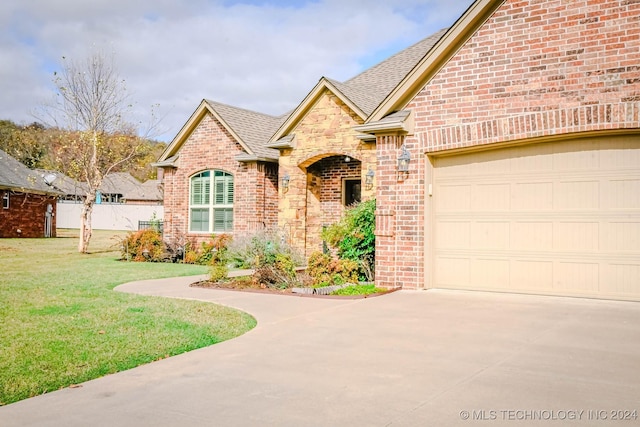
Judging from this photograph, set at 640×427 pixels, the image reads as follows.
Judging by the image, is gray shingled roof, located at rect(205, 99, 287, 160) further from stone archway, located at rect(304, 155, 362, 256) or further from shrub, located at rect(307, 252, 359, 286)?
shrub, located at rect(307, 252, 359, 286)

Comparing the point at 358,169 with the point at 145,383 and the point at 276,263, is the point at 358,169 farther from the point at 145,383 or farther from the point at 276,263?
the point at 145,383

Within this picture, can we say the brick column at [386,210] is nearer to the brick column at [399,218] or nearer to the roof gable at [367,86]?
the brick column at [399,218]

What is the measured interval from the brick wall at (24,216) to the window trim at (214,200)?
1769 cm

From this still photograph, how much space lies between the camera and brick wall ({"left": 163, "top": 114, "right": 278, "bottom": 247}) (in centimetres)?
1850

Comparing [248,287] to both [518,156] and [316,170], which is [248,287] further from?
[316,170]

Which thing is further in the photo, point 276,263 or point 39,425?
point 276,263

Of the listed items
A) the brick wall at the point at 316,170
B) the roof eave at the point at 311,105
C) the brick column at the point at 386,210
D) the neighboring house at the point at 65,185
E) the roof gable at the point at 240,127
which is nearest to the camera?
the brick column at the point at 386,210

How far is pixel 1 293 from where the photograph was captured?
10.9 meters

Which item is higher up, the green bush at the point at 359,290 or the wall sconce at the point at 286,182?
the wall sconce at the point at 286,182

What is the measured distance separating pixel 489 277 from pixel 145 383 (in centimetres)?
709

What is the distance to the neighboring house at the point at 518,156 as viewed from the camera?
9.26 m

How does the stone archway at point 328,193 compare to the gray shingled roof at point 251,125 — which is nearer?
the stone archway at point 328,193

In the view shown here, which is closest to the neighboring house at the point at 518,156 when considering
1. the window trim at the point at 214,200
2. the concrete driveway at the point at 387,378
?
the concrete driveway at the point at 387,378

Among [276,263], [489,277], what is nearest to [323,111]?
[276,263]
